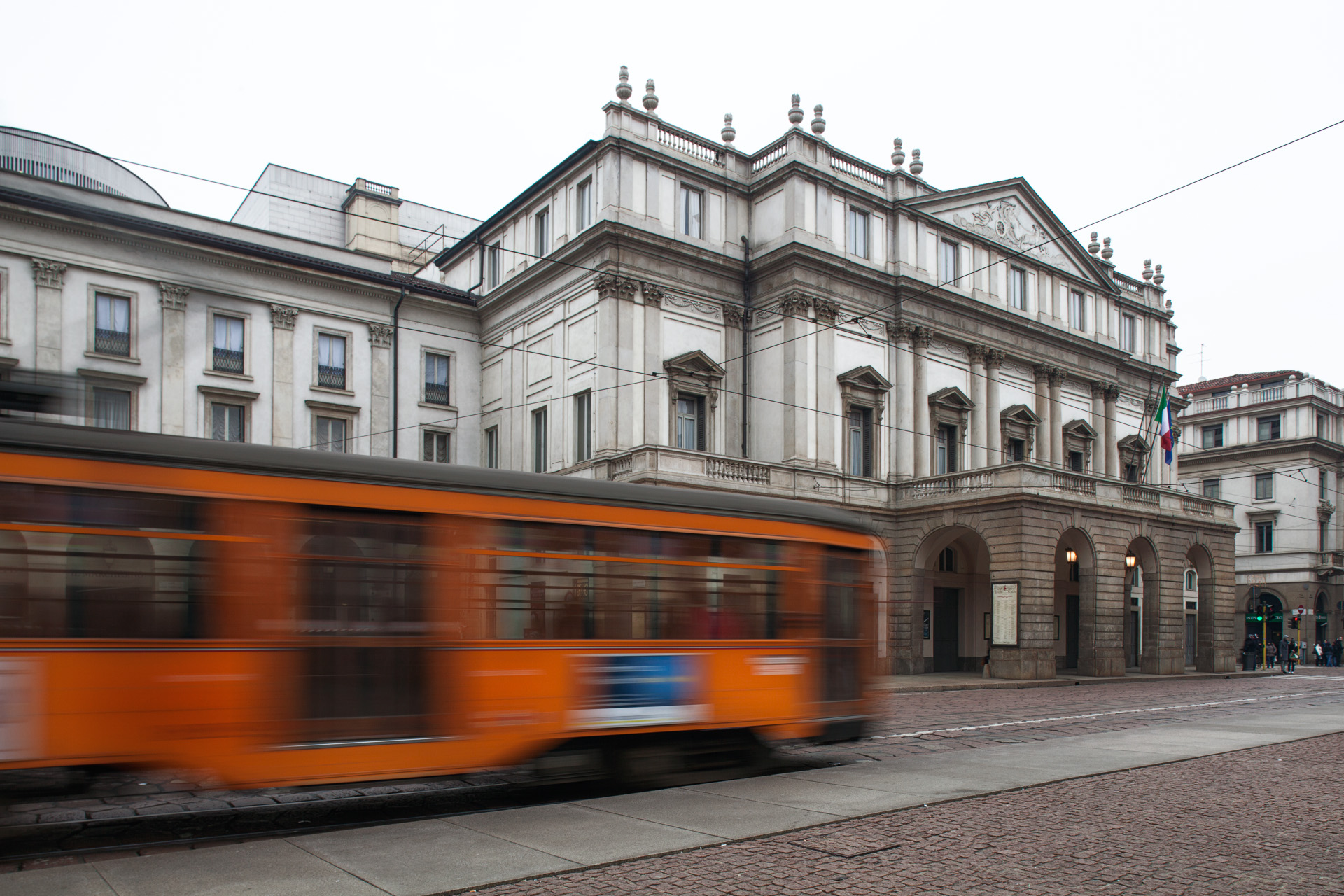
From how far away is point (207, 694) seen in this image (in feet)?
27.2

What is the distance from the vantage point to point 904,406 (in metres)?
36.2

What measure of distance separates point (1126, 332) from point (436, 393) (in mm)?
29684

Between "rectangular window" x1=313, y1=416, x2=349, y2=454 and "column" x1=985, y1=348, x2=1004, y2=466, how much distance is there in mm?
22731

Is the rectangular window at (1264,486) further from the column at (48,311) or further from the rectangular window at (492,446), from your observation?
the column at (48,311)

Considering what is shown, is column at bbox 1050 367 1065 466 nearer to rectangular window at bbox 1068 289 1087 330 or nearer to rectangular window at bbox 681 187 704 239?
rectangular window at bbox 1068 289 1087 330

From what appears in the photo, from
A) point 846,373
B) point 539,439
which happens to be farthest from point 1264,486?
point 539,439

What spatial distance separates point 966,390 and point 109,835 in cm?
3406

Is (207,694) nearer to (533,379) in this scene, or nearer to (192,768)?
(192,768)

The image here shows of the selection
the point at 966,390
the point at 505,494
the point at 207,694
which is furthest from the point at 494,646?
the point at 966,390

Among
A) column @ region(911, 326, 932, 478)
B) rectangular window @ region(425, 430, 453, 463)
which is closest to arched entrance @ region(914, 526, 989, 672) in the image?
→ column @ region(911, 326, 932, 478)

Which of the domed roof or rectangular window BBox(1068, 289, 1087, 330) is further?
rectangular window BBox(1068, 289, 1087, 330)

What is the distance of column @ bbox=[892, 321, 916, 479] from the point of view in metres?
36.0

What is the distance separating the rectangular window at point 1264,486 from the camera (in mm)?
63250

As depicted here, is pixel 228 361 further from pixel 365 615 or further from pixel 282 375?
pixel 365 615
